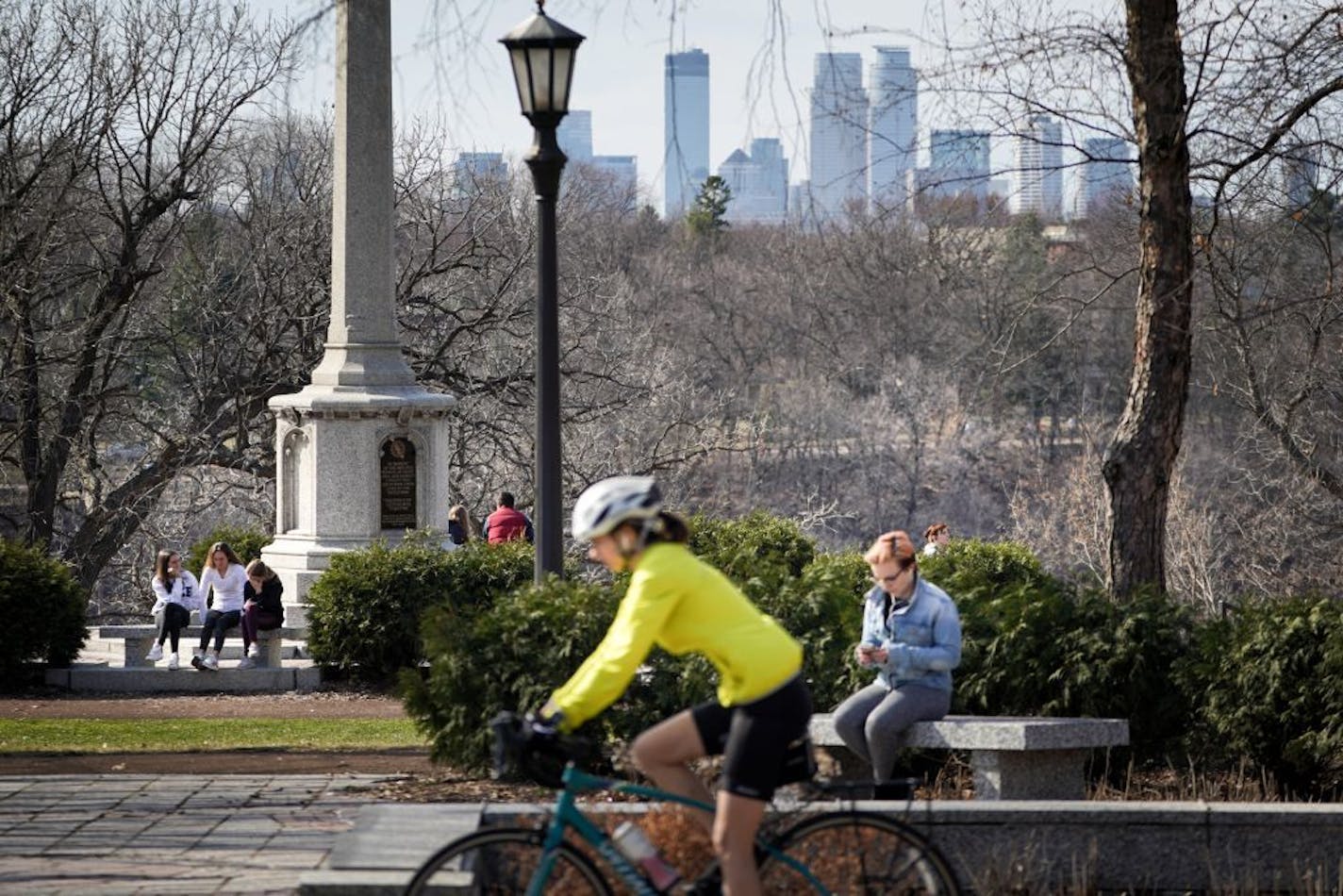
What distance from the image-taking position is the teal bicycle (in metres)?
6.07

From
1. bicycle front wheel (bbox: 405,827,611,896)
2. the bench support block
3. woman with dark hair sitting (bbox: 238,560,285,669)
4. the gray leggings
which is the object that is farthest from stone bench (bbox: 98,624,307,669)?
bicycle front wheel (bbox: 405,827,611,896)

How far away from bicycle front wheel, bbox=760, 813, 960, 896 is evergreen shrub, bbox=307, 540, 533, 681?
11.7 m

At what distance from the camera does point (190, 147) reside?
31.5m

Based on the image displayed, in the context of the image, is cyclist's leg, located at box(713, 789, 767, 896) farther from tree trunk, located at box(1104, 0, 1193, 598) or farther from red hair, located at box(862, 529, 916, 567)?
tree trunk, located at box(1104, 0, 1193, 598)

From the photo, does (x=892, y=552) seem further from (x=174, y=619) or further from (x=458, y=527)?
(x=458, y=527)

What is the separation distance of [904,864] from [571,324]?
102 feet

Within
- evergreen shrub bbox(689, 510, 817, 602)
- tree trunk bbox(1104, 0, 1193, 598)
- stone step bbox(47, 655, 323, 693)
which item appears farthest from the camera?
evergreen shrub bbox(689, 510, 817, 602)

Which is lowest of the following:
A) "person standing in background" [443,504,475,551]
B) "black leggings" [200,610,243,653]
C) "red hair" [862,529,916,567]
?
"black leggings" [200,610,243,653]

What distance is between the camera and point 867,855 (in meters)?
6.45

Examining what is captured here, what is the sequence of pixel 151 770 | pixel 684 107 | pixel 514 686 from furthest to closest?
pixel 151 770 < pixel 514 686 < pixel 684 107

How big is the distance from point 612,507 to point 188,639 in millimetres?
16402

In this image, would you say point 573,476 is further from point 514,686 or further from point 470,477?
point 514,686

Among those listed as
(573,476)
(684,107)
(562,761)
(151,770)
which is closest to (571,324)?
(573,476)

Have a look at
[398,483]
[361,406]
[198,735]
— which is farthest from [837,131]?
[398,483]
